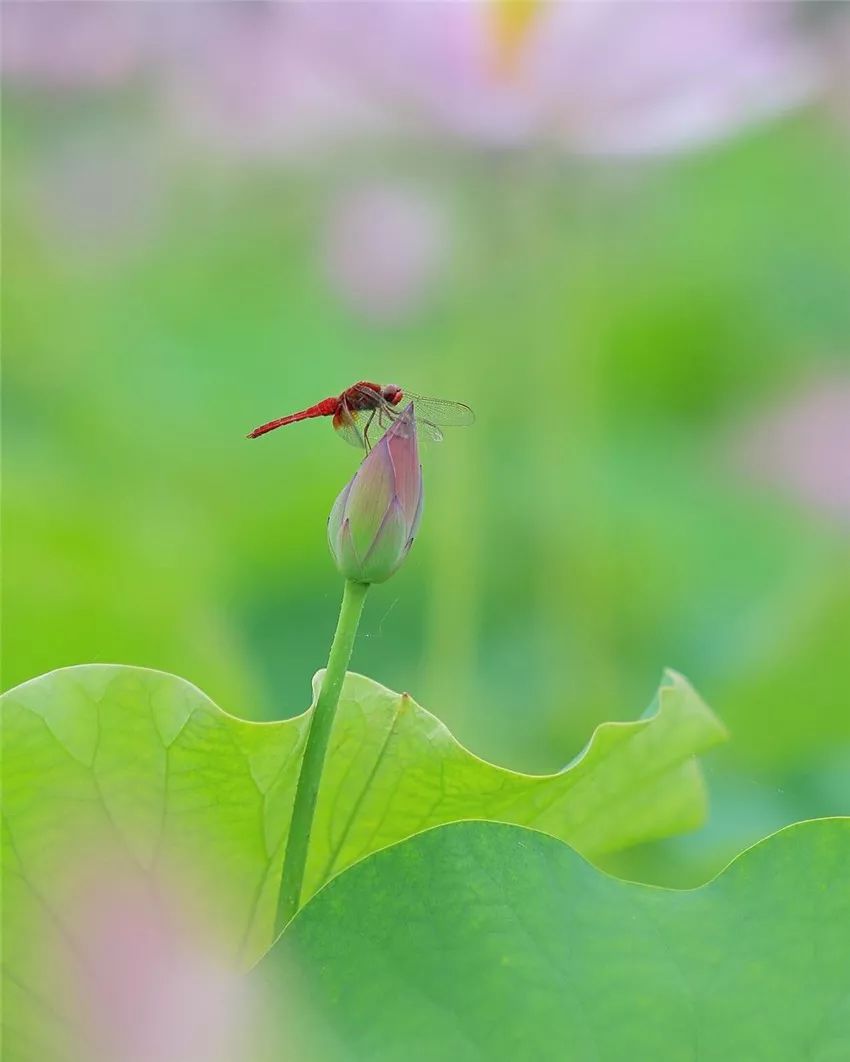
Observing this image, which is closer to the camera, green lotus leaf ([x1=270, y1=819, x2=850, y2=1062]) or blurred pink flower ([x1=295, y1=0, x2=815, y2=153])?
Result: green lotus leaf ([x1=270, y1=819, x2=850, y2=1062])

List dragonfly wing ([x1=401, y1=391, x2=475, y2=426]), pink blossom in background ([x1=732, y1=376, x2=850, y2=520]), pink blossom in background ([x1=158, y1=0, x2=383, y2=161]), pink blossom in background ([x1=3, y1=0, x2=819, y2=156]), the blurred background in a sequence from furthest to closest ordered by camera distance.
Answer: pink blossom in background ([x1=158, y1=0, x2=383, y2=161])
pink blossom in background ([x1=732, y1=376, x2=850, y2=520])
pink blossom in background ([x1=3, y1=0, x2=819, y2=156])
the blurred background
dragonfly wing ([x1=401, y1=391, x2=475, y2=426])

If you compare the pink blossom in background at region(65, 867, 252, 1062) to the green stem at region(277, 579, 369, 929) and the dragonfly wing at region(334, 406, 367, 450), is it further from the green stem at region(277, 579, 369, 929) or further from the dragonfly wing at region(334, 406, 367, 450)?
the dragonfly wing at region(334, 406, 367, 450)

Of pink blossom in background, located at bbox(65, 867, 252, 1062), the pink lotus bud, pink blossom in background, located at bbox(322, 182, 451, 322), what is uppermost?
pink blossom in background, located at bbox(322, 182, 451, 322)

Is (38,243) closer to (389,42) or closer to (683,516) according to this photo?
(389,42)

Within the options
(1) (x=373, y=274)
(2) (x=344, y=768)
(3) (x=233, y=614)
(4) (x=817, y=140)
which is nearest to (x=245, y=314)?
(1) (x=373, y=274)

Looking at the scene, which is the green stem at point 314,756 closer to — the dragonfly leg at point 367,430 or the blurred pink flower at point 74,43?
the dragonfly leg at point 367,430

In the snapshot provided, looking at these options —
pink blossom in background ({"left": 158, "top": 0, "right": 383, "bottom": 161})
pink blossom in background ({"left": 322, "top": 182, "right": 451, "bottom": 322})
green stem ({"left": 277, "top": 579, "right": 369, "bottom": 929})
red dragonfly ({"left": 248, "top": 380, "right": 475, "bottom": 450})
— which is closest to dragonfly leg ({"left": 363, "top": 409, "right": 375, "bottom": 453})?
red dragonfly ({"left": 248, "top": 380, "right": 475, "bottom": 450})

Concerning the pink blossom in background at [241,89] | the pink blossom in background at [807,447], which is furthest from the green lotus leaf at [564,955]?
the pink blossom in background at [241,89]

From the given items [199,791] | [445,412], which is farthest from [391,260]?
[199,791]
